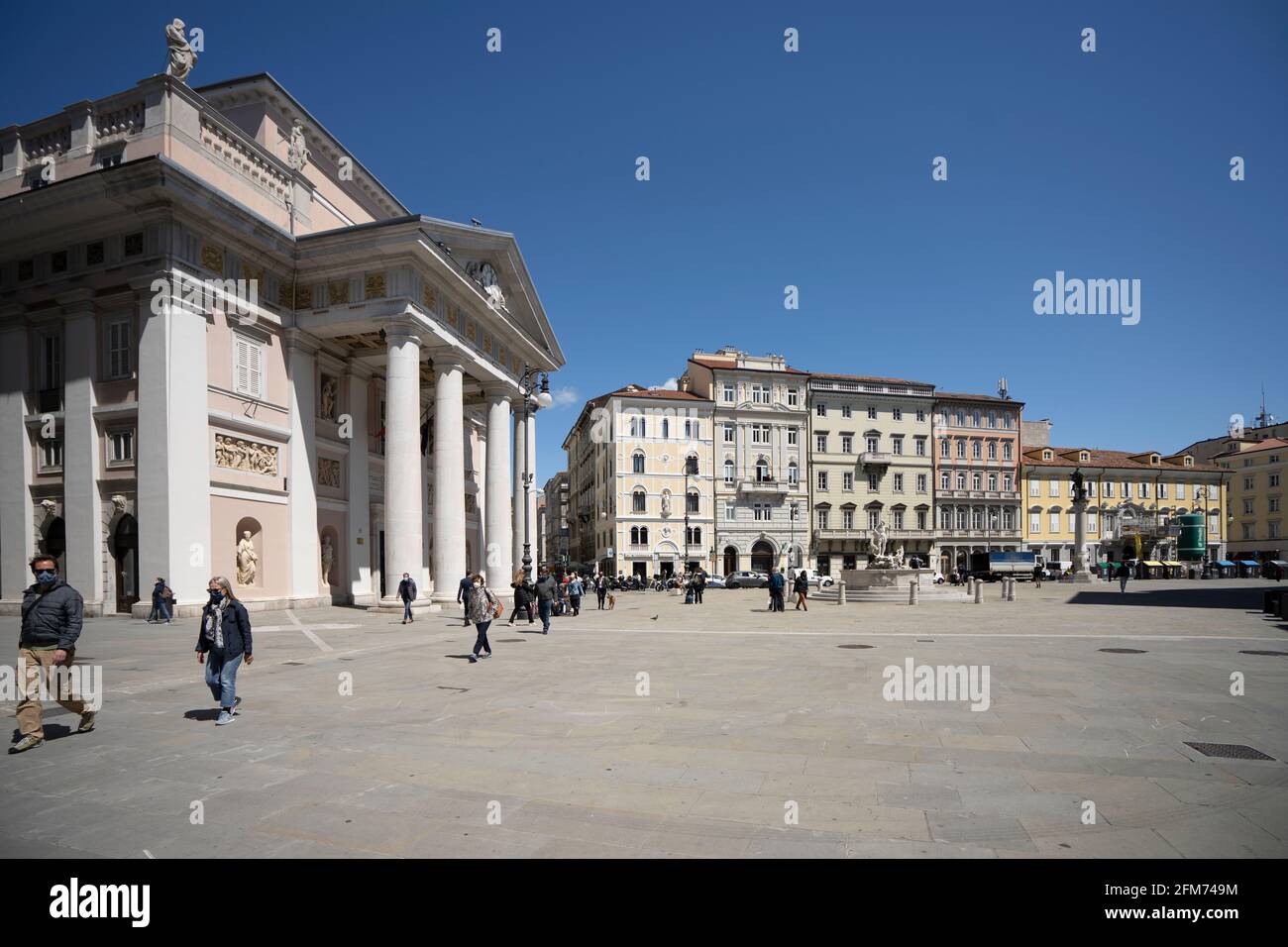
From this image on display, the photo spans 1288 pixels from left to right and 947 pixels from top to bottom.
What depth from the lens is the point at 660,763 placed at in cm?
660

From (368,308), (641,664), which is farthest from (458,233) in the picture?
(641,664)

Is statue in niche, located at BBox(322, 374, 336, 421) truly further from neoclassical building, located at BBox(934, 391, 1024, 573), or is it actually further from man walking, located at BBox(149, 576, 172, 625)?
neoclassical building, located at BBox(934, 391, 1024, 573)

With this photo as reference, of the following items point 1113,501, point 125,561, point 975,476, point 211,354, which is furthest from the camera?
→ point 1113,501

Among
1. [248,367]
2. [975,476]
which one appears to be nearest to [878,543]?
[248,367]

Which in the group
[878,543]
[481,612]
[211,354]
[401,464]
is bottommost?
[878,543]

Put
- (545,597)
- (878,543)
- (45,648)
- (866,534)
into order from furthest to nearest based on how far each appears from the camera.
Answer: (866,534)
(878,543)
(545,597)
(45,648)

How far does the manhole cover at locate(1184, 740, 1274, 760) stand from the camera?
6.67 meters

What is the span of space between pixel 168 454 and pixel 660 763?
68.2 feet

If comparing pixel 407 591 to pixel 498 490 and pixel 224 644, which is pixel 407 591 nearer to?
pixel 498 490

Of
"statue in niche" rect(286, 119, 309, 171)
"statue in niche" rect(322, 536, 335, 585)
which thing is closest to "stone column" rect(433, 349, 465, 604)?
"statue in niche" rect(322, 536, 335, 585)

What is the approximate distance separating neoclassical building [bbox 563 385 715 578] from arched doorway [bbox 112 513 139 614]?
4340cm

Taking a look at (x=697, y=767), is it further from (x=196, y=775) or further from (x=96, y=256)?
(x=96, y=256)

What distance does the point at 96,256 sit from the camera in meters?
22.8

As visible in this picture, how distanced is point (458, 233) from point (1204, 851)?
31.7 m
